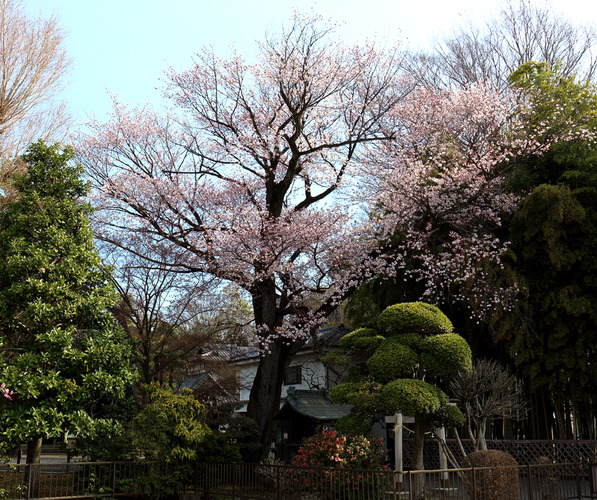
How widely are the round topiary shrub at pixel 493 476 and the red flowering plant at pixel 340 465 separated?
1.66m

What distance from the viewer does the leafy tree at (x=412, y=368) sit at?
36.2ft

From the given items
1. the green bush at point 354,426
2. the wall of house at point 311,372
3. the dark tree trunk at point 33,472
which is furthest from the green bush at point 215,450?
the wall of house at point 311,372

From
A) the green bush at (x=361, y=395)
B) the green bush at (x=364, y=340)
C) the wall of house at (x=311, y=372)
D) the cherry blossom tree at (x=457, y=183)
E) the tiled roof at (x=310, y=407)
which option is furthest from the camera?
the wall of house at (x=311, y=372)

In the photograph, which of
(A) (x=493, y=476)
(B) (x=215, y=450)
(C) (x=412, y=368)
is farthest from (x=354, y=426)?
(B) (x=215, y=450)

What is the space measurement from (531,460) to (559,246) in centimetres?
603

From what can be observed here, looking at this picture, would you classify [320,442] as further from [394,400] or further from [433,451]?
[433,451]

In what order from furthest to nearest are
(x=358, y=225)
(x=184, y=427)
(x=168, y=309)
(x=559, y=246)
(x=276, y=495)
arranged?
(x=168, y=309), (x=358, y=225), (x=559, y=246), (x=184, y=427), (x=276, y=495)

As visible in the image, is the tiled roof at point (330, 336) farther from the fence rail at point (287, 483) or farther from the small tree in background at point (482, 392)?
the fence rail at point (287, 483)

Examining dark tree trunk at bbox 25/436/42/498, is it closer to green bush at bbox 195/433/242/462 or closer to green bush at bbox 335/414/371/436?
green bush at bbox 195/433/242/462

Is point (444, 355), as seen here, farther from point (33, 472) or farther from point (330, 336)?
point (330, 336)

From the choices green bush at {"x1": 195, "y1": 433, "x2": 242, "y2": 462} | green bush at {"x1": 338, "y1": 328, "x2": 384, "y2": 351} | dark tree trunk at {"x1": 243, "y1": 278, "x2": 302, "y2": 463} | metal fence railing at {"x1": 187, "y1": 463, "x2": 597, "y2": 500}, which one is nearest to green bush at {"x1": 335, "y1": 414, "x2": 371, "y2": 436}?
metal fence railing at {"x1": 187, "y1": 463, "x2": 597, "y2": 500}

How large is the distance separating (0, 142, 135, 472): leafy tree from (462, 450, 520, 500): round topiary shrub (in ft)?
23.4

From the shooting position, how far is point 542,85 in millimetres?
18094

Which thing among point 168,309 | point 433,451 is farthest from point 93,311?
point 433,451
